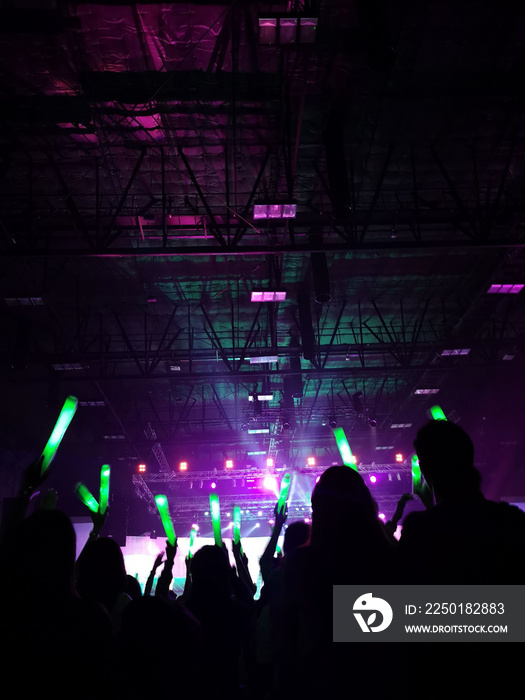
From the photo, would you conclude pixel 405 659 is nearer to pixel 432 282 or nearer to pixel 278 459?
pixel 432 282

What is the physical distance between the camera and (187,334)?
46.7ft

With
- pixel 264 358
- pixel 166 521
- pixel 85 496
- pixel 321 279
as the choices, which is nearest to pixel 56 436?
pixel 85 496

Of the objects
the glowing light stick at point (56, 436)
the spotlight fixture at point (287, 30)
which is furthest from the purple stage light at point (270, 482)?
the glowing light stick at point (56, 436)

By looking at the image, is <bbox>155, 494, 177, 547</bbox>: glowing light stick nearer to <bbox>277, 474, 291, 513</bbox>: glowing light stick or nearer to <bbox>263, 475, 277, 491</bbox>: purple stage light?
<bbox>277, 474, 291, 513</bbox>: glowing light stick

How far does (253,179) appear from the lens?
9195 mm

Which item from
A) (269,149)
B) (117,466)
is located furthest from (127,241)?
(117,466)

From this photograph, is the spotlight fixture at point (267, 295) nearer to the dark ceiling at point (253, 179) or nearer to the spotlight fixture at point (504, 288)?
the dark ceiling at point (253, 179)

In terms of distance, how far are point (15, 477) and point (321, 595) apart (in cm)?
1688

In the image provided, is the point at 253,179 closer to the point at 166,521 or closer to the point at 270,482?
the point at 166,521

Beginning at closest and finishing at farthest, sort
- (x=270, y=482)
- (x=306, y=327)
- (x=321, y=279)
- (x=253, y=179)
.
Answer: (x=321, y=279) < (x=253, y=179) < (x=306, y=327) < (x=270, y=482)

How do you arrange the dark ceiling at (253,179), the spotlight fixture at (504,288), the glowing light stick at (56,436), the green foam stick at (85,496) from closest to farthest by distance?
the glowing light stick at (56,436) < the green foam stick at (85,496) < the dark ceiling at (253,179) < the spotlight fixture at (504,288)
